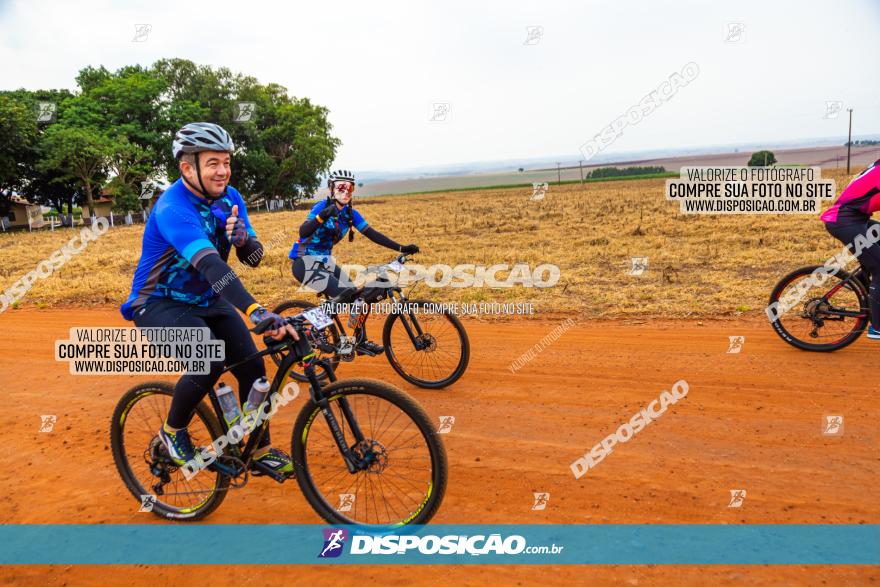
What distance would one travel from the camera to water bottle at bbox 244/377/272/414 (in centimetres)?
374

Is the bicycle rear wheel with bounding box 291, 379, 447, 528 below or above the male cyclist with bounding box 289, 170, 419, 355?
below

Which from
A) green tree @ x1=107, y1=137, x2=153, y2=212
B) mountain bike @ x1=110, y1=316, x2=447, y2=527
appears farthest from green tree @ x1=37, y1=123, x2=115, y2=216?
mountain bike @ x1=110, y1=316, x2=447, y2=527

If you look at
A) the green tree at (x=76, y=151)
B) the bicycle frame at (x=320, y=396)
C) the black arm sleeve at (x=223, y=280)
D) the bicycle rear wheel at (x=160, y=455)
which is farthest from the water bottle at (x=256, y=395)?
the green tree at (x=76, y=151)

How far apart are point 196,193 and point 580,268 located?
12.3 m

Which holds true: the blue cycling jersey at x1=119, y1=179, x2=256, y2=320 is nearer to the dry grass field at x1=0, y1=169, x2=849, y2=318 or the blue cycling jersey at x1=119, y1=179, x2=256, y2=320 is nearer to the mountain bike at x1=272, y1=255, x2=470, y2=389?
the mountain bike at x1=272, y1=255, x2=470, y2=389

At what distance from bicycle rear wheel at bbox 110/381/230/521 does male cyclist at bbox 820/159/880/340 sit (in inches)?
282

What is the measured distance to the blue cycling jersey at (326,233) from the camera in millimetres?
6898

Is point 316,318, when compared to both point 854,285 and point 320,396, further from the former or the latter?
point 854,285

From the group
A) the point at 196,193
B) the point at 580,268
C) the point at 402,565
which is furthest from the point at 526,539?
the point at 580,268

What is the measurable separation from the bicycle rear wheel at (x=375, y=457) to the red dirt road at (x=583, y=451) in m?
0.28

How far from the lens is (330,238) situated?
23.1 feet

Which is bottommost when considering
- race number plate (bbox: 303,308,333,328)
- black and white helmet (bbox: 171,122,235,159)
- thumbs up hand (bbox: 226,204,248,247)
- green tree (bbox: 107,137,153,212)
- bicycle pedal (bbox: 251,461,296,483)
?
bicycle pedal (bbox: 251,461,296,483)

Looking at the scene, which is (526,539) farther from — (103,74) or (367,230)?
(103,74)

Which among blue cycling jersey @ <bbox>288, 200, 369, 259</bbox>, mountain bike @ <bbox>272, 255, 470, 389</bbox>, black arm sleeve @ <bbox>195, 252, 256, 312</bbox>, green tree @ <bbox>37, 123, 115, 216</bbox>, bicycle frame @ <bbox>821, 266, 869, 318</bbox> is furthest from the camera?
green tree @ <bbox>37, 123, 115, 216</bbox>
